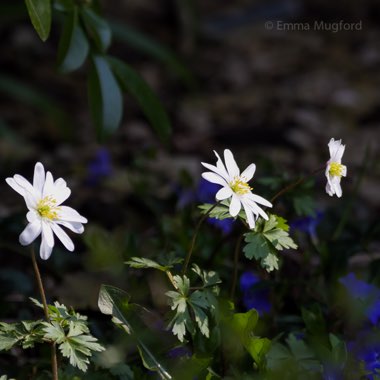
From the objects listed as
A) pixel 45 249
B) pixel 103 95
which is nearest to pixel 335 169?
pixel 45 249

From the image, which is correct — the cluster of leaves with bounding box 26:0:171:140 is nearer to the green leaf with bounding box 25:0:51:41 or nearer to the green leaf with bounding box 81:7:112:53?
the green leaf with bounding box 81:7:112:53

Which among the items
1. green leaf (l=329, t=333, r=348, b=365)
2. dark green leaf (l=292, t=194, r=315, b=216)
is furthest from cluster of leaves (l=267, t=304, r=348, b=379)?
dark green leaf (l=292, t=194, r=315, b=216)

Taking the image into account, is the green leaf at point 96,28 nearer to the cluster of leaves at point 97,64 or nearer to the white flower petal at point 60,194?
the cluster of leaves at point 97,64

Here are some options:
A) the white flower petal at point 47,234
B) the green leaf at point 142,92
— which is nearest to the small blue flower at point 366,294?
the green leaf at point 142,92

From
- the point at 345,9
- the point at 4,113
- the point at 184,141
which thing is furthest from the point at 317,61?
the point at 4,113

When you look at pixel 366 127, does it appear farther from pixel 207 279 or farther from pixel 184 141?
pixel 207 279

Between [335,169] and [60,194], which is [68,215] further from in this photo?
[335,169]
